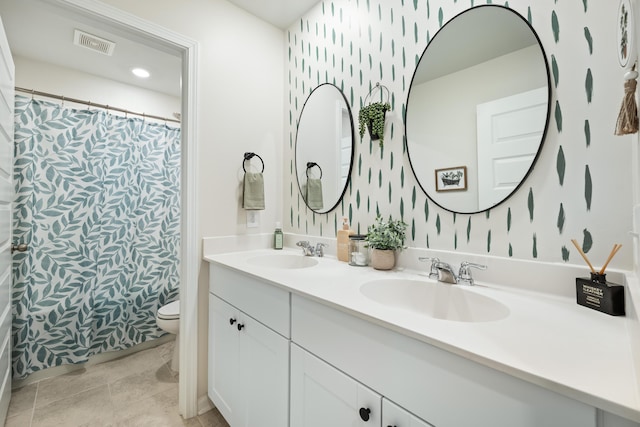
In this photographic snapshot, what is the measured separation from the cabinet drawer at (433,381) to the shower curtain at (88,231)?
2.06 meters

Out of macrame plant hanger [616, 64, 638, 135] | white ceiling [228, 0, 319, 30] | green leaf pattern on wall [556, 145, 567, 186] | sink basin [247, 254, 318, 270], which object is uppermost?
white ceiling [228, 0, 319, 30]

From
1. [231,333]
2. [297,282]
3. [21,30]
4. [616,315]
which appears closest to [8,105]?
[21,30]

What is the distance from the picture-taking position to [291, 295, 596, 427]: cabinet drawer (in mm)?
474

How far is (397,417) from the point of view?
67cm

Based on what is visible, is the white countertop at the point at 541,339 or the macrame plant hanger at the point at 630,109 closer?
the white countertop at the point at 541,339

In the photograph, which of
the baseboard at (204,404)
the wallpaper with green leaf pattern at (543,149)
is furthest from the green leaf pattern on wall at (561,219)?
the baseboard at (204,404)

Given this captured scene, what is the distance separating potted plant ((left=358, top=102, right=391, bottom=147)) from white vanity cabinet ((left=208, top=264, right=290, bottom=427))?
892mm

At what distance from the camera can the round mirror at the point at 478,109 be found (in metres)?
0.94

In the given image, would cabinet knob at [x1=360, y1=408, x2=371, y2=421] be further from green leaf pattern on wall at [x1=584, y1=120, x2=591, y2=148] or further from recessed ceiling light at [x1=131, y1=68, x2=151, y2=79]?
recessed ceiling light at [x1=131, y1=68, x2=151, y2=79]

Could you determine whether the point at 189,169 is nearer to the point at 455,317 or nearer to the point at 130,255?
the point at 130,255

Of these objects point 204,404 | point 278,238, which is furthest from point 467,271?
point 204,404

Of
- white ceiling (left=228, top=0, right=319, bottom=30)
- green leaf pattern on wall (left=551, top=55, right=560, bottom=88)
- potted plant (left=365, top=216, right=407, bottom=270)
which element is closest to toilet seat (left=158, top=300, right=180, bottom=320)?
potted plant (left=365, top=216, right=407, bottom=270)

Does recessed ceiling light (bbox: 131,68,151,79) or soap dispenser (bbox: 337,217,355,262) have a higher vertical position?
recessed ceiling light (bbox: 131,68,151,79)

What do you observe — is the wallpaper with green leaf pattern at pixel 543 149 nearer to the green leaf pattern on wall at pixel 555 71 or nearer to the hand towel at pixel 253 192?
the green leaf pattern on wall at pixel 555 71
